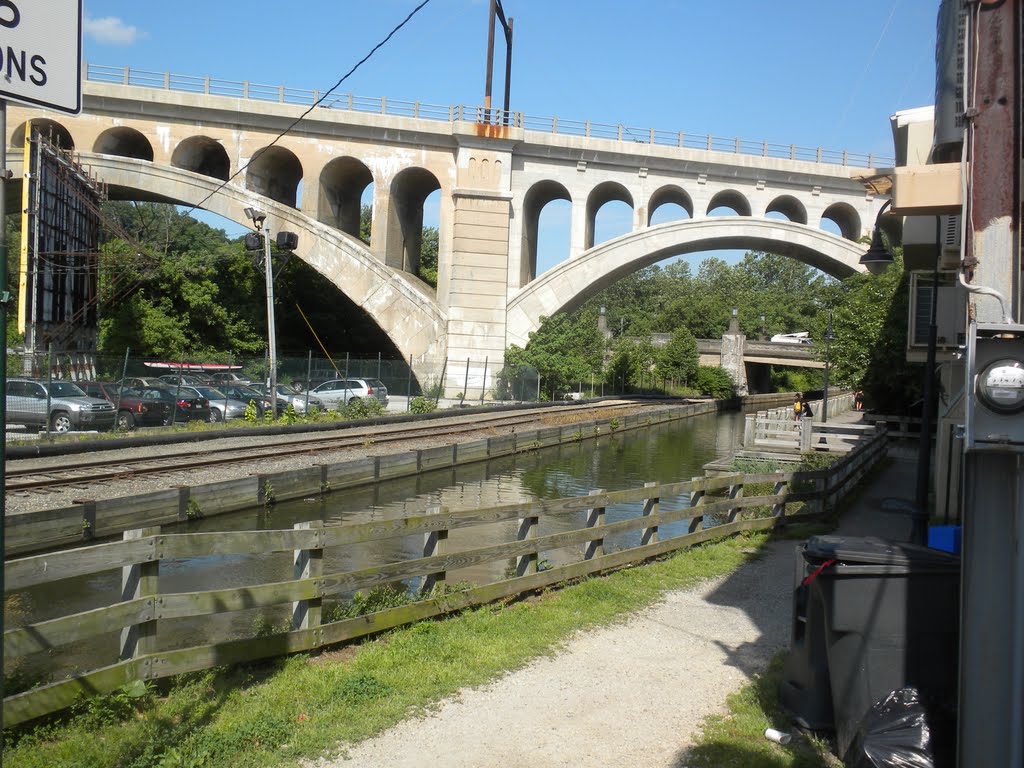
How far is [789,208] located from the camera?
5347 centimetres

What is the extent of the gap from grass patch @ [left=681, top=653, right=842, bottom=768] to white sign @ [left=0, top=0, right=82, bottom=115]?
15.1 ft

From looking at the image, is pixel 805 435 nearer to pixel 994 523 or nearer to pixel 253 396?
pixel 253 396

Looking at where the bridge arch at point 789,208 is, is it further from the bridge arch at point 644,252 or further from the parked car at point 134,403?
the parked car at point 134,403

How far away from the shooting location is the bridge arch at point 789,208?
50350 mm

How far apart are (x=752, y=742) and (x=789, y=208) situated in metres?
52.3

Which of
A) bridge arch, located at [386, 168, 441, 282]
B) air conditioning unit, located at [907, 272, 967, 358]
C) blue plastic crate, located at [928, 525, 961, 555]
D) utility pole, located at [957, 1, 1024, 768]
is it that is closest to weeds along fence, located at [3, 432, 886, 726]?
air conditioning unit, located at [907, 272, 967, 358]

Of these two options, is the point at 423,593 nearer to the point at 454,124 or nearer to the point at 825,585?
the point at 825,585

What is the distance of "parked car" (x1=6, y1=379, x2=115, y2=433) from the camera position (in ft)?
76.5

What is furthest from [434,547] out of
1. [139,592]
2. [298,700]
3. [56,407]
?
[56,407]

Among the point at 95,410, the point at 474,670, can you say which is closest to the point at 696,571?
the point at 474,670

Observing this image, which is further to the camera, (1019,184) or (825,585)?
(825,585)

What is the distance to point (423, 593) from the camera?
300 inches

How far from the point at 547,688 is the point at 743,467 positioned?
17.9m

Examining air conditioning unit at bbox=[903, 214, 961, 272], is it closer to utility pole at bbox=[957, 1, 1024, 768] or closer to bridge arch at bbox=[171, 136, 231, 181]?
utility pole at bbox=[957, 1, 1024, 768]
